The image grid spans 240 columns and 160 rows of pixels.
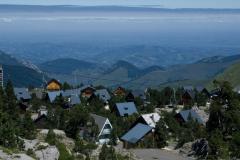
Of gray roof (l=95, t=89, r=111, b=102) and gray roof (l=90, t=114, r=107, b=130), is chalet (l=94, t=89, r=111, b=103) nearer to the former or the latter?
gray roof (l=95, t=89, r=111, b=102)

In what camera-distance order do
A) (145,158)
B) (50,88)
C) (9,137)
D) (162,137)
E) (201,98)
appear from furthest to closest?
(50,88), (201,98), (162,137), (145,158), (9,137)

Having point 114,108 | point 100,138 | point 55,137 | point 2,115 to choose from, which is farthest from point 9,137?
point 114,108

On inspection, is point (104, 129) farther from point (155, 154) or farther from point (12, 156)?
point (12, 156)

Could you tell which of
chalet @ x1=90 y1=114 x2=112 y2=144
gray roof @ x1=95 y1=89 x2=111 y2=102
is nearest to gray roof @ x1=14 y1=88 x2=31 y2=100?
gray roof @ x1=95 y1=89 x2=111 y2=102

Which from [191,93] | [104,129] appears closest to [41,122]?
[104,129]

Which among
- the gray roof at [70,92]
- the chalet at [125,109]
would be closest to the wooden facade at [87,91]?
the gray roof at [70,92]

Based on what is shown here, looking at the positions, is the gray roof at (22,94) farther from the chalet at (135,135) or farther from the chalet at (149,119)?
the chalet at (135,135)

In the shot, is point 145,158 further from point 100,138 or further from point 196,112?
point 196,112

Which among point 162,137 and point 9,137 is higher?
→ point 9,137
